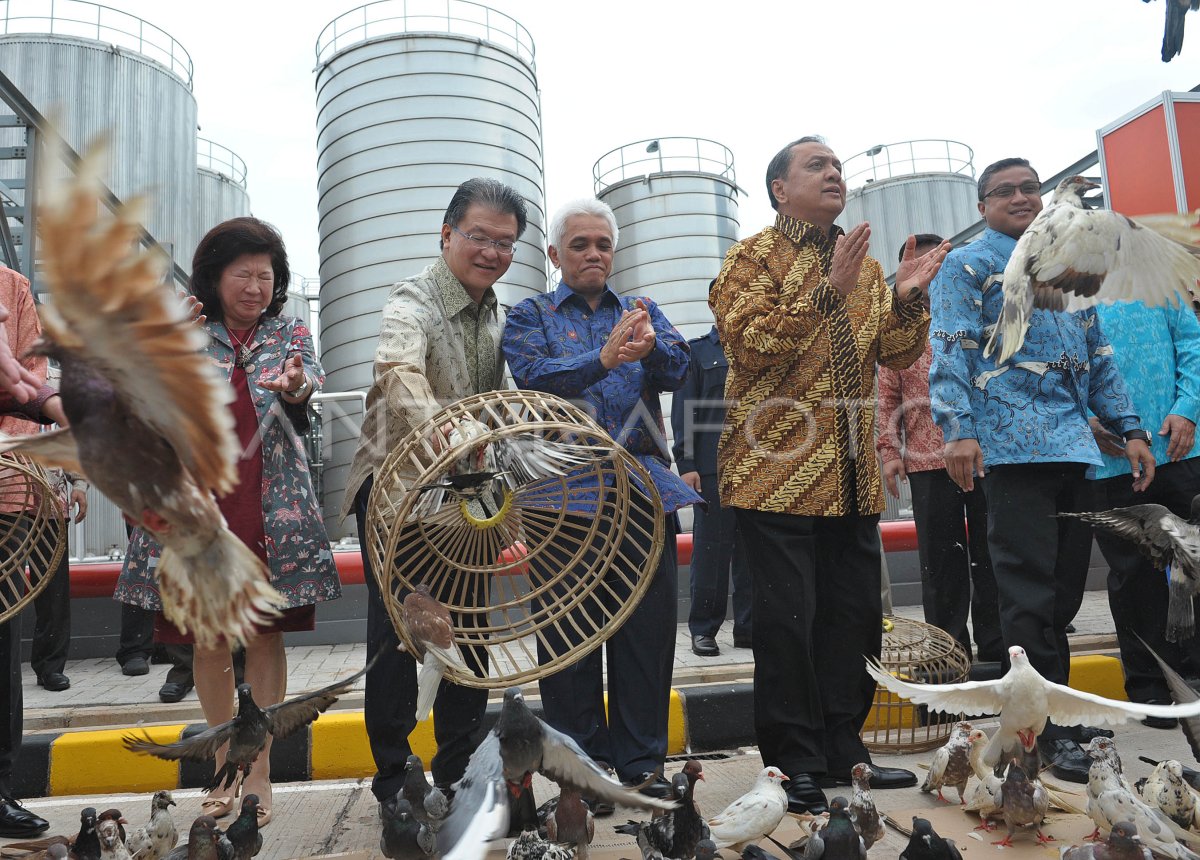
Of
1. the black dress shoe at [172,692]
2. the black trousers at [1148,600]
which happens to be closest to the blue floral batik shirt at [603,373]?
the black trousers at [1148,600]

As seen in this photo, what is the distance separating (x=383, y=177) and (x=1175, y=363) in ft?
27.5

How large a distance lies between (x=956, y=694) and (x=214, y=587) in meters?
1.68

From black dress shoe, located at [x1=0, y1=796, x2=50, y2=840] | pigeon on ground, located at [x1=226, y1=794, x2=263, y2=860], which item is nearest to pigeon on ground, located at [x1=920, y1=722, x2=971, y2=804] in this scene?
pigeon on ground, located at [x1=226, y1=794, x2=263, y2=860]

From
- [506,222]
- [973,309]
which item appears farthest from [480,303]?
[973,309]

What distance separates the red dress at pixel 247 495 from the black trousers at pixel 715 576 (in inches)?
96.2

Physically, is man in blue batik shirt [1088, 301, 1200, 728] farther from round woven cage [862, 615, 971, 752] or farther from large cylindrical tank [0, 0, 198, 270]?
large cylindrical tank [0, 0, 198, 270]

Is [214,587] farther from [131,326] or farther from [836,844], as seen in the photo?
[836,844]

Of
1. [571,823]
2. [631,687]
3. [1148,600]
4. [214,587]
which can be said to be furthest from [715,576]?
[214,587]

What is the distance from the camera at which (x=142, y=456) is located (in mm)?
1100

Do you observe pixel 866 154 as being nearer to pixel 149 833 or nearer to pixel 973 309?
pixel 973 309

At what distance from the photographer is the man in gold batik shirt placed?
2443 mm

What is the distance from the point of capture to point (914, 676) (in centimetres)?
312

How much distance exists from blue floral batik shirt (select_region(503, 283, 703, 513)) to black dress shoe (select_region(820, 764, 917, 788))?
87 centimetres

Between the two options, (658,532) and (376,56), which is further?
(376,56)
